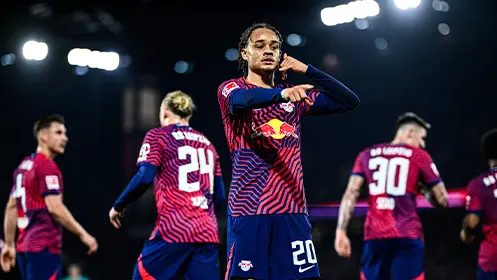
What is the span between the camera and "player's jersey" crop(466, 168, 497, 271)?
21.9ft

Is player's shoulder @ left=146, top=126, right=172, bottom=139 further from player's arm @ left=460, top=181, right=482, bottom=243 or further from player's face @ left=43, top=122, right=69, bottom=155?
player's arm @ left=460, top=181, right=482, bottom=243

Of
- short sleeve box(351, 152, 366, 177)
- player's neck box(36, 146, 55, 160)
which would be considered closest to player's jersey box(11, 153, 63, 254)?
player's neck box(36, 146, 55, 160)

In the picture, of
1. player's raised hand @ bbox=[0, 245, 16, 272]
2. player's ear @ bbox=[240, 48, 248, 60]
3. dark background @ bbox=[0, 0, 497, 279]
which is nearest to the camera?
player's ear @ bbox=[240, 48, 248, 60]

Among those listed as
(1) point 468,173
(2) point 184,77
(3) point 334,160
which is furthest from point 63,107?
(1) point 468,173

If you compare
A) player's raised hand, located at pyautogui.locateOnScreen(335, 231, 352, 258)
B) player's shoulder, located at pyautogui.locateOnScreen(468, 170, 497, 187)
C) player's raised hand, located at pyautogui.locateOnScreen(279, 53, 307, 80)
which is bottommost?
player's raised hand, located at pyautogui.locateOnScreen(335, 231, 352, 258)

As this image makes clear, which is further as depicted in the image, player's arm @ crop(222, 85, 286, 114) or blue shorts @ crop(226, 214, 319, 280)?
blue shorts @ crop(226, 214, 319, 280)

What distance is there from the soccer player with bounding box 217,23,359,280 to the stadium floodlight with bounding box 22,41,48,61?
10787mm

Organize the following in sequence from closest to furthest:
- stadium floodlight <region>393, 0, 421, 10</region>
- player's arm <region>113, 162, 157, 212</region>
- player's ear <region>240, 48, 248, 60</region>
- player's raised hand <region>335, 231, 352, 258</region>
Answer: player's ear <region>240, 48, 248, 60</region> → player's arm <region>113, 162, 157, 212</region> → player's raised hand <region>335, 231, 352, 258</region> → stadium floodlight <region>393, 0, 421, 10</region>

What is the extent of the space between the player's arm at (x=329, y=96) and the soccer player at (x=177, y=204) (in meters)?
1.96

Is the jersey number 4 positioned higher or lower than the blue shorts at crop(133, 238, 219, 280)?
higher

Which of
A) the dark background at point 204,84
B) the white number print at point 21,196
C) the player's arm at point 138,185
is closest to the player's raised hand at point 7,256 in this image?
the white number print at point 21,196

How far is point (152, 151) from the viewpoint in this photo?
5758mm

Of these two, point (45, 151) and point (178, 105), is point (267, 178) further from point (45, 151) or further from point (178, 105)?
point (45, 151)

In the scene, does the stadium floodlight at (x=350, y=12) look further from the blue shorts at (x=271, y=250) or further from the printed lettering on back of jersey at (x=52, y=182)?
the blue shorts at (x=271, y=250)
